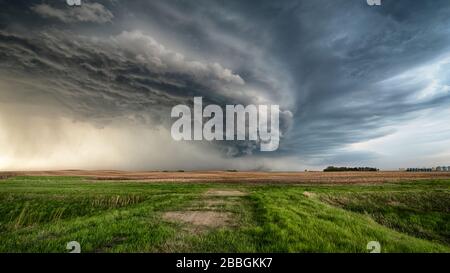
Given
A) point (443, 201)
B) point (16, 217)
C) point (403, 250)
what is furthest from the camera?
point (443, 201)

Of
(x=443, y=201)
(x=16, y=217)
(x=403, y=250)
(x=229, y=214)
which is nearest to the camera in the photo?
(x=403, y=250)

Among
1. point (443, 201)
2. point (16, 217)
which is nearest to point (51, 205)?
point (16, 217)

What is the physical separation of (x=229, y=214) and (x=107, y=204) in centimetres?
1676

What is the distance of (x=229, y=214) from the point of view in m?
15.1

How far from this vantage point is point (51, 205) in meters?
26.3
